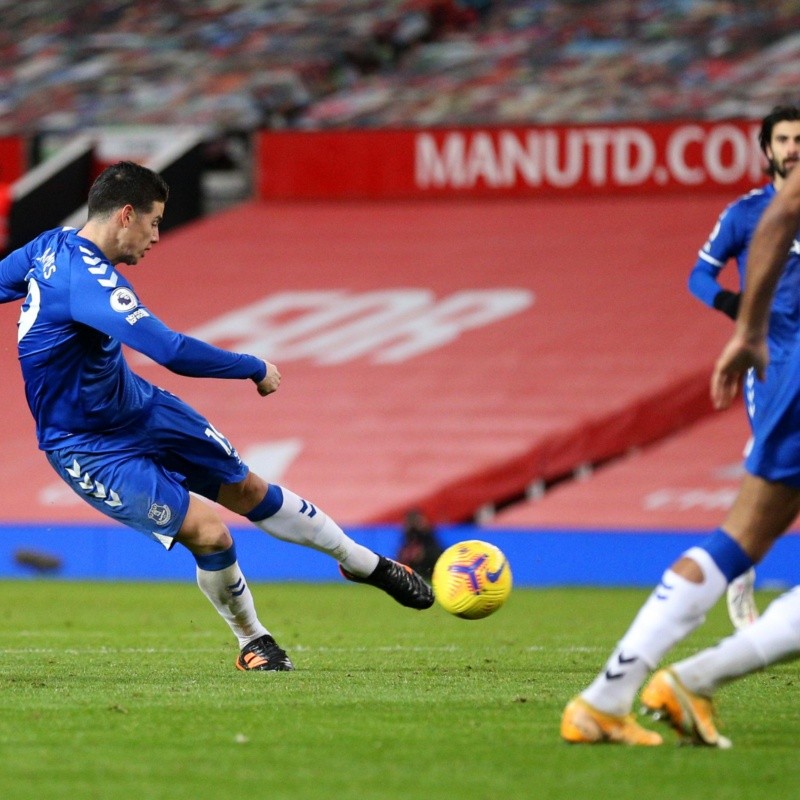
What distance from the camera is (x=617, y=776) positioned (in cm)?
437

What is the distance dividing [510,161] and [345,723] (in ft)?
61.2

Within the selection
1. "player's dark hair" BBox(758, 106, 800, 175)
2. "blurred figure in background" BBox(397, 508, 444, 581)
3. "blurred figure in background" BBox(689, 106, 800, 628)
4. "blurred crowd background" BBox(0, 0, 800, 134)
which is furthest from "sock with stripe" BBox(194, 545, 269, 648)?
"blurred crowd background" BBox(0, 0, 800, 134)

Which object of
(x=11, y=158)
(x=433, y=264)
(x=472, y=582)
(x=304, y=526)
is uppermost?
(x=304, y=526)

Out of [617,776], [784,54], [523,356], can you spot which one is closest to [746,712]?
[617,776]

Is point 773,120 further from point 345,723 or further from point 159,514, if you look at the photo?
point 345,723

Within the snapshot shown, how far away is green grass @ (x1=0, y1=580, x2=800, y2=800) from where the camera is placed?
429 centimetres

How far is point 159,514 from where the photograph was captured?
6891 millimetres

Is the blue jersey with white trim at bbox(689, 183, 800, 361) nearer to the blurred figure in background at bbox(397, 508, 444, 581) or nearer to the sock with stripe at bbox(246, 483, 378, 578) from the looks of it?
the sock with stripe at bbox(246, 483, 378, 578)

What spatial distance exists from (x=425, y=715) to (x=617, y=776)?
1.36 m

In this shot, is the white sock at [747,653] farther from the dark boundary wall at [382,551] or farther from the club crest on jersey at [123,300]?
the dark boundary wall at [382,551]

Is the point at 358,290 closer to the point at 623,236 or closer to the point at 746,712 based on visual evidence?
the point at 623,236

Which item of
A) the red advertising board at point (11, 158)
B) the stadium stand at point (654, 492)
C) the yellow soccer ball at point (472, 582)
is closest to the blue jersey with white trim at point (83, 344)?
the yellow soccer ball at point (472, 582)

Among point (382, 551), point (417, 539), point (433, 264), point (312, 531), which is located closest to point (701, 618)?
point (312, 531)

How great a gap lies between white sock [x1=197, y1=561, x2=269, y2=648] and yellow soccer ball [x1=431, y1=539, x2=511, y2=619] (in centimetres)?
83
